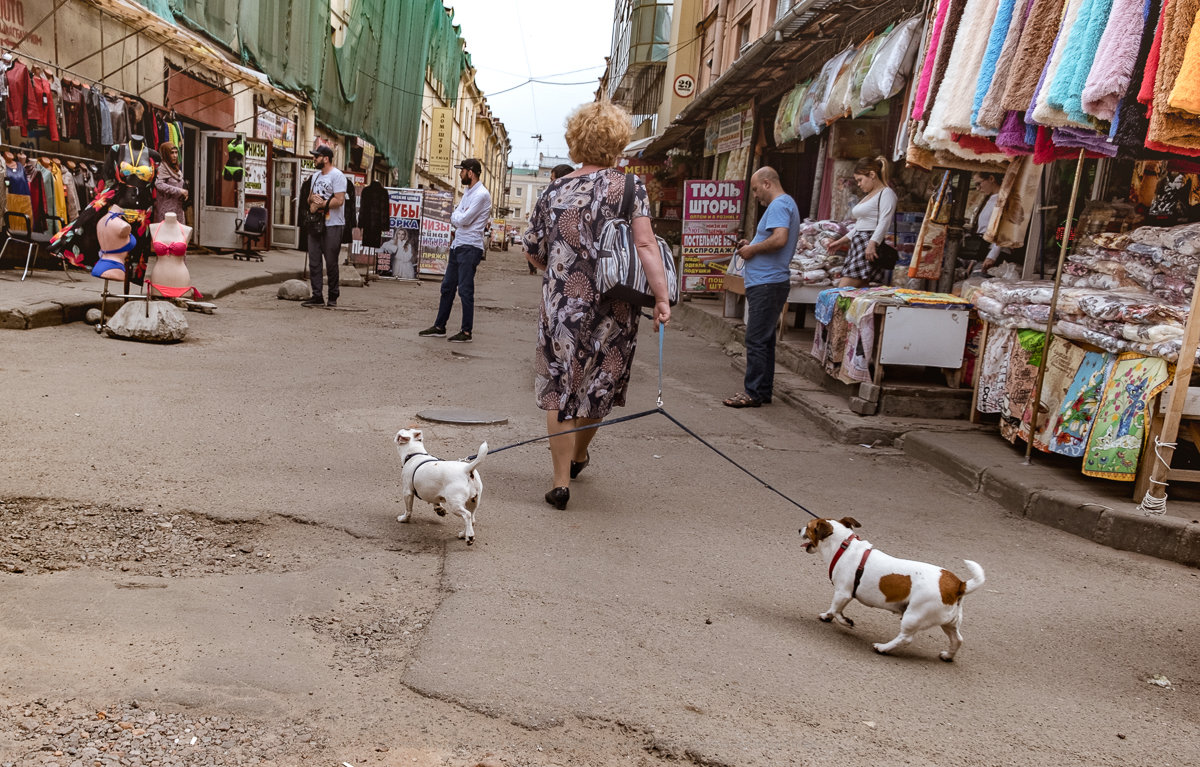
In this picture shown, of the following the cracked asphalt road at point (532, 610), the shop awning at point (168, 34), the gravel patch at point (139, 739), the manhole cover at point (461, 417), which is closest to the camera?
the gravel patch at point (139, 739)

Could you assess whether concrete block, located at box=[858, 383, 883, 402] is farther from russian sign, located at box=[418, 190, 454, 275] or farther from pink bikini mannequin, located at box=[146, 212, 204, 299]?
russian sign, located at box=[418, 190, 454, 275]

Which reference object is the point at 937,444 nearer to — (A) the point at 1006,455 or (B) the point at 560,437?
(A) the point at 1006,455

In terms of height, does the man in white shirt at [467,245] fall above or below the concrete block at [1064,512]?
above

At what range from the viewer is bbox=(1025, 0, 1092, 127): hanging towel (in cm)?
479

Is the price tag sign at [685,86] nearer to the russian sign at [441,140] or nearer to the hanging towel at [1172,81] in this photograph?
the russian sign at [441,140]

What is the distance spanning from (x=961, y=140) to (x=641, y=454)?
3.04 m

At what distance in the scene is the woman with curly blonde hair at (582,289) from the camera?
434 centimetres

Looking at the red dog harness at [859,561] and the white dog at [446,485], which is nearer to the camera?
the red dog harness at [859,561]

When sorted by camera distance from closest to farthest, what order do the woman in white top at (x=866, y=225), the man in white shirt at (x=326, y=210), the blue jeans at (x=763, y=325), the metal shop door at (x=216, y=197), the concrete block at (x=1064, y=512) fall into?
the concrete block at (x=1064, y=512) → the blue jeans at (x=763, y=325) → the woman in white top at (x=866, y=225) → the man in white shirt at (x=326, y=210) → the metal shop door at (x=216, y=197)

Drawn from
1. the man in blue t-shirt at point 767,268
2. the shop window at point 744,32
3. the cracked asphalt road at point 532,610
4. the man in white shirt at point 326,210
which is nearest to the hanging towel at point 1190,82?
the cracked asphalt road at point 532,610

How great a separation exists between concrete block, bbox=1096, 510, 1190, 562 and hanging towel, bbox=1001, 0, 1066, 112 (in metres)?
2.30

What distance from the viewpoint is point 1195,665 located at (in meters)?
3.16

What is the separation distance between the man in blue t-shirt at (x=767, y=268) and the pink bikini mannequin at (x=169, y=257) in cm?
486

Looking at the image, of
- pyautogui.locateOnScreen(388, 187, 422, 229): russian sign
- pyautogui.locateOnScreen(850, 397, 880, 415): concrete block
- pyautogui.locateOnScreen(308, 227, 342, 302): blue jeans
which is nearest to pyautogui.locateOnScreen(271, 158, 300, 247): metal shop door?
pyautogui.locateOnScreen(388, 187, 422, 229): russian sign
